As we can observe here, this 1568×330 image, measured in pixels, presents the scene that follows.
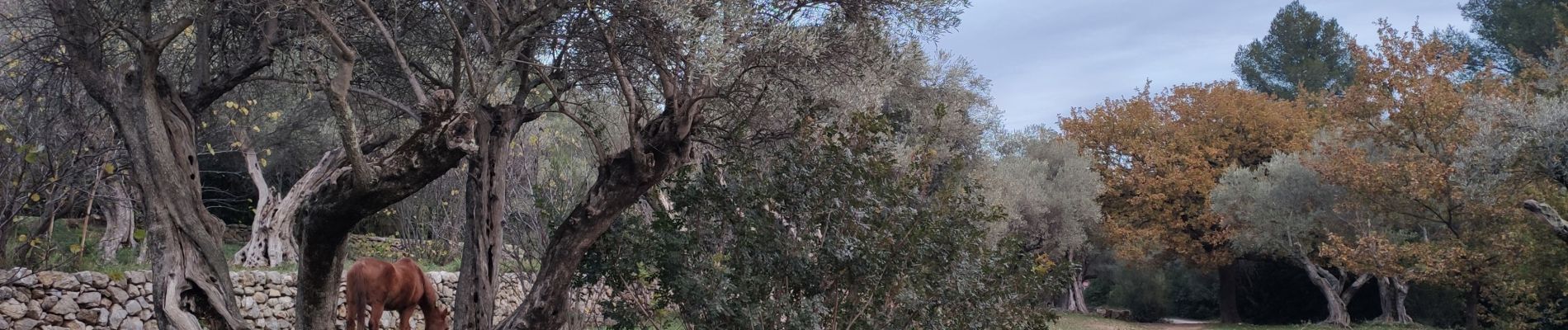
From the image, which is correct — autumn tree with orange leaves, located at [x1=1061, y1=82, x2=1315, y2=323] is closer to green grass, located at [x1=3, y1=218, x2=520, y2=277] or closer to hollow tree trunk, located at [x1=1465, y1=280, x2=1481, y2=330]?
hollow tree trunk, located at [x1=1465, y1=280, x2=1481, y2=330]

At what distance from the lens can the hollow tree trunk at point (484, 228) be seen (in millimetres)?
Result: 7711

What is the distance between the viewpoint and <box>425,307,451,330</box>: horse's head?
40.9 ft

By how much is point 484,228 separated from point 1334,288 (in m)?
26.9

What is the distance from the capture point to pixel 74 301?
437 inches

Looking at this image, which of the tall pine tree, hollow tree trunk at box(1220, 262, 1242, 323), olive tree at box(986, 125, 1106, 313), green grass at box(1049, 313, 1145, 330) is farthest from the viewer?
the tall pine tree

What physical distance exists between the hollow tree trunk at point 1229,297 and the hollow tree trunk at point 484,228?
30324 millimetres

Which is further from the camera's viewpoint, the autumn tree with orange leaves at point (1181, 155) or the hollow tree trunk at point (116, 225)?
the autumn tree with orange leaves at point (1181, 155)

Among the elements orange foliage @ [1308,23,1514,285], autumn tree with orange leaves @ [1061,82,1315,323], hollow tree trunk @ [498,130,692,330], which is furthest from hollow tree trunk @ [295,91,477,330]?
autumn tree with orange leaves @ [1061,82,1315,323]

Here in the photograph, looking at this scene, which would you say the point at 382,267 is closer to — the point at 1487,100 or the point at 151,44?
the point at 151,44

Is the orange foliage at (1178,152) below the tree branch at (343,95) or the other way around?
the other way around

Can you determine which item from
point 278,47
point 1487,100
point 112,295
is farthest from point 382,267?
point 1487,100

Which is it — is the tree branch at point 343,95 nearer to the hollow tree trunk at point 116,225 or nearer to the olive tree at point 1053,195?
the hollow tree trunk at point 116,225

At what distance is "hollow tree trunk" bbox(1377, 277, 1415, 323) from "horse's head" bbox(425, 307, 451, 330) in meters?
22.3

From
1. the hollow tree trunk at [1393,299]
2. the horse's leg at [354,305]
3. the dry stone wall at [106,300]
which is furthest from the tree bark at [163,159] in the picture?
the hollow tree trunk at [1393,299]
